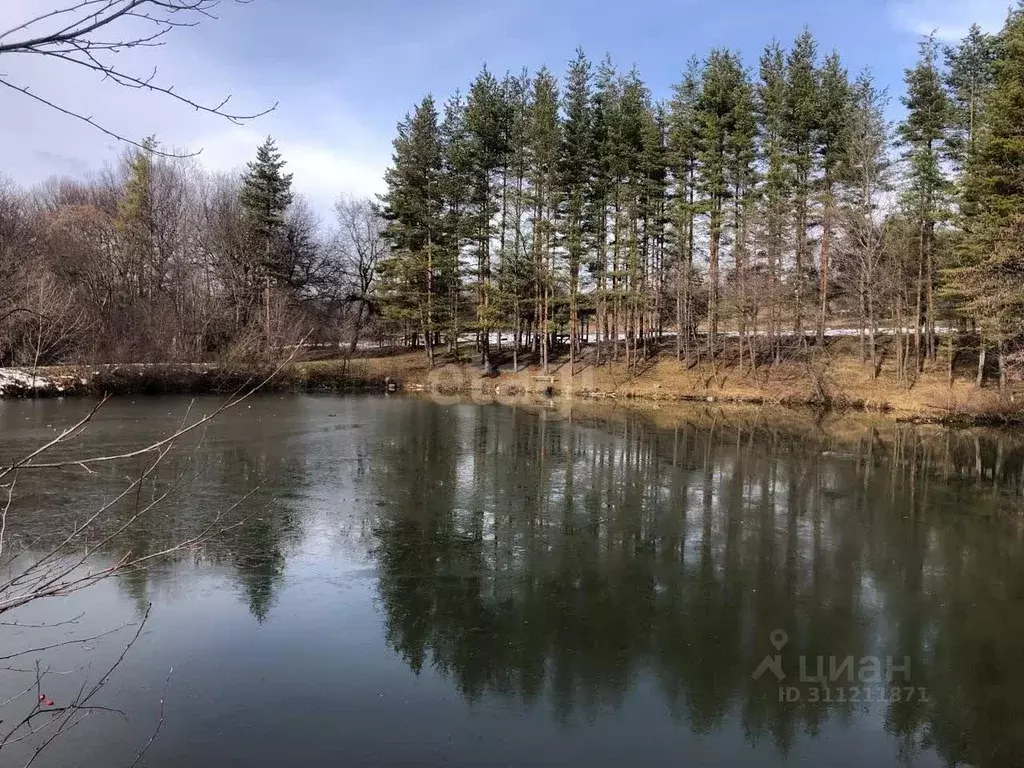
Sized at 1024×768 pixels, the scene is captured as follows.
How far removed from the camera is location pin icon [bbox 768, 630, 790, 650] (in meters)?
6.18

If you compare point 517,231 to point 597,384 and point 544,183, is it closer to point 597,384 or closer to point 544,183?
point 544,183

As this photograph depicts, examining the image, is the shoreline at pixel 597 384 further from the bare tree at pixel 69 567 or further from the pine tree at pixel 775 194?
the bare tree at pixel 69 567

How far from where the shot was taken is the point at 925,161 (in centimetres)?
2561

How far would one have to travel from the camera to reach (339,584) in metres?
7.38

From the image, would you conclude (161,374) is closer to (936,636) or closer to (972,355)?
(936,636)

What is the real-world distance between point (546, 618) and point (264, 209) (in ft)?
111

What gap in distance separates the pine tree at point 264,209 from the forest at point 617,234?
0.11 meters

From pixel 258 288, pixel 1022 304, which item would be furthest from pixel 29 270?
pixel 1022 304

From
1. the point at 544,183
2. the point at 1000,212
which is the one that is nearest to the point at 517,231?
the point at 544,183

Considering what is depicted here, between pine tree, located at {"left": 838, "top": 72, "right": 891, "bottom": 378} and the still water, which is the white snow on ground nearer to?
the still water

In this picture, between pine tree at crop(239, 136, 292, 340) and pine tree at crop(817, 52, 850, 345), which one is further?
pine tree at crop(239, 136, 292, 340)

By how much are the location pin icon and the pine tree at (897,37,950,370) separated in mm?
22826

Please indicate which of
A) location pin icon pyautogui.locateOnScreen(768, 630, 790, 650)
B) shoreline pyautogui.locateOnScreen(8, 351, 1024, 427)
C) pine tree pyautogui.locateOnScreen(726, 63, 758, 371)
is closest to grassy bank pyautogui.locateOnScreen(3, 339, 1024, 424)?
shoreline pyautogui.locateOnScreen(8, 351, 1024, 427)

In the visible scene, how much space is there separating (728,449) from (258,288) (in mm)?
27350
